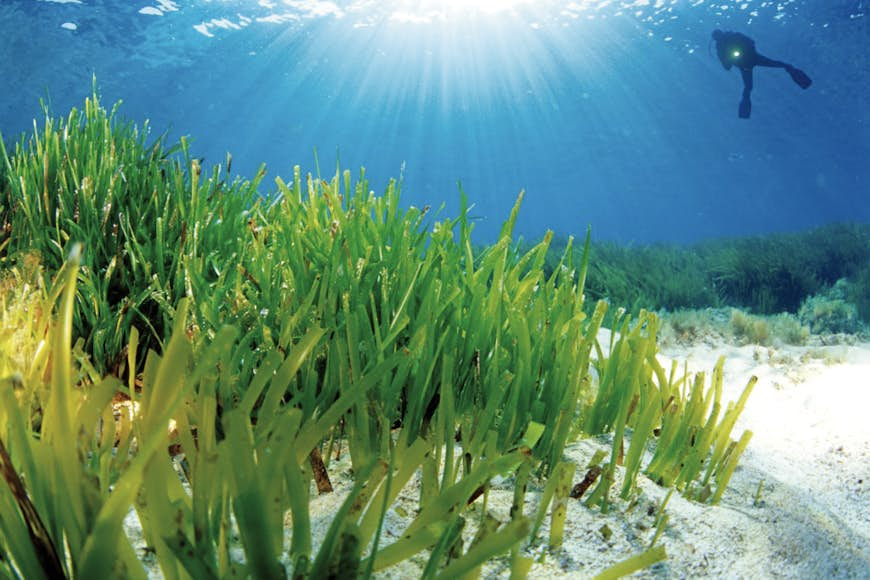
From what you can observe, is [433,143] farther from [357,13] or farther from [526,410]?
[526,410]

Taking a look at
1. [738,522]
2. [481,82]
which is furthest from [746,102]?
[481,82]

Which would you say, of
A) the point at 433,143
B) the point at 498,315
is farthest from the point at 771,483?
the point at 433,143

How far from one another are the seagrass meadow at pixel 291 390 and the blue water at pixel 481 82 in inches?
819

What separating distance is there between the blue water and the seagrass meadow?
20.8 metres

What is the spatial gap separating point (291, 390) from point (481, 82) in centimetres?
5012

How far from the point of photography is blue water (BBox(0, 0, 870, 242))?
1305 inches

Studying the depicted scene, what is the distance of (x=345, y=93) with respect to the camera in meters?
49.3

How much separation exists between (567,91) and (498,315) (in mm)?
51247

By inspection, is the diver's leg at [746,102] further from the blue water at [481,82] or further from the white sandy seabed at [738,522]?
the white sandy seabed at [738,522]

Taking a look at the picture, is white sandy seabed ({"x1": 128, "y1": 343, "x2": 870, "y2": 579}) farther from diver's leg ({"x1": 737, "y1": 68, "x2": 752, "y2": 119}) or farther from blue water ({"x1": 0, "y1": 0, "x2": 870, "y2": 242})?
blue water ({"x1": 0, "y1": 0, "x2": 870, "y2": 242})

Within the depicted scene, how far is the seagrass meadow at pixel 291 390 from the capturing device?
2.64 ft

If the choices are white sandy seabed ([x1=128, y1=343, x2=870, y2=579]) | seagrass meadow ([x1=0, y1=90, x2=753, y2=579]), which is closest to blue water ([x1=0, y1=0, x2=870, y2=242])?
white sandy seabed ([x1=128, y1=343, x2=870, y2=579])

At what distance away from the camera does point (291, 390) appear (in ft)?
5.78

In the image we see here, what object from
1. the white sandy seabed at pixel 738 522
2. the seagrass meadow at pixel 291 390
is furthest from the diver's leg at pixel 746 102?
the seagrass meadow at pixel 291 390
